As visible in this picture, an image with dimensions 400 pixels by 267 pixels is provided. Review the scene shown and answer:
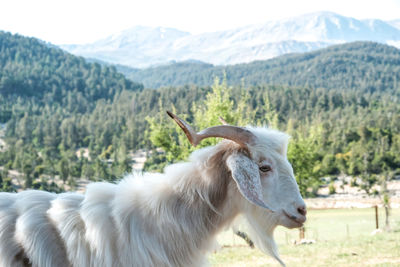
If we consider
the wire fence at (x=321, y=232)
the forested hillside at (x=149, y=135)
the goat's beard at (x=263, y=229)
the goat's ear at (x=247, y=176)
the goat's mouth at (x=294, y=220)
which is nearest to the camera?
the goat's ear at (x=247, y=176)

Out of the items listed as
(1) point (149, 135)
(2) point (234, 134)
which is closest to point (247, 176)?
(2) point (234, 134)

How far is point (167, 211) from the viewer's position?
4.23 meters

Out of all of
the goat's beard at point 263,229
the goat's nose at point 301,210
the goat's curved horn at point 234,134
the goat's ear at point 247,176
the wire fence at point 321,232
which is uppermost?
the goat's curved horn at point 234,134

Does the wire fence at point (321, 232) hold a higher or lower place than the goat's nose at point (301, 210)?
lower

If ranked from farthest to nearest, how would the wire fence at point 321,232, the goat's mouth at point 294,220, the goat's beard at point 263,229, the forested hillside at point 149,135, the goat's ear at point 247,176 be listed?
the forested hillside at point 149,135
the wire fence at point 321,232
the goat's beard at point 263,229
the goat's mouth at point 294,220
the goat's ear at point 247,176

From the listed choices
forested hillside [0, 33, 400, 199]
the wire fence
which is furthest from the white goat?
forested hillside [0, 33, 400, 199]

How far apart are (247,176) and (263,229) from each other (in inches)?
26.7

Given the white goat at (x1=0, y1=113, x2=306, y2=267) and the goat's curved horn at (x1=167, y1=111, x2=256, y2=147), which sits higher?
the goat's curved horn at (x1=167, y1=111, x2=256, y2=147)

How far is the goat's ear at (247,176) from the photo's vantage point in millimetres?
3926

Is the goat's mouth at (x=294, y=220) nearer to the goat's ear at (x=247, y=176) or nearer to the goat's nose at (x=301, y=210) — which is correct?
the goat's nose at (x=301, y=210)

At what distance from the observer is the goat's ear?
3.93 m

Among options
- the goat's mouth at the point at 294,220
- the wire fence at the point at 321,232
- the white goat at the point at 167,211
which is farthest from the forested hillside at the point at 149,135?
the goat's mouth at the point at 294,220

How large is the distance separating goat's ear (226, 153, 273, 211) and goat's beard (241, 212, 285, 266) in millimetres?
434

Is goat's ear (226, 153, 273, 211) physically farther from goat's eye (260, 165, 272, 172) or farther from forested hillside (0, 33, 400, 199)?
forested hillside (0, 33, 400, 199)
